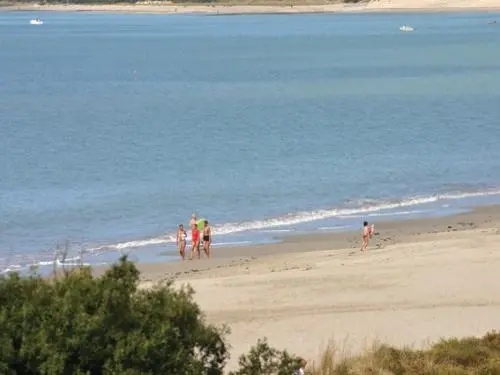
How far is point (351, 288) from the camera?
17547 millimetres

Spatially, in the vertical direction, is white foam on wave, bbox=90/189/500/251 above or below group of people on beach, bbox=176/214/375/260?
above

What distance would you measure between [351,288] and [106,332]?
33.9 feet

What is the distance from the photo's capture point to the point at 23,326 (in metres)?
7.45

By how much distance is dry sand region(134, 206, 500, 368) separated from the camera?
1469cm

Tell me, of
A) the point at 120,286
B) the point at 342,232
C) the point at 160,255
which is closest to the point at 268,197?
the point at 342,232

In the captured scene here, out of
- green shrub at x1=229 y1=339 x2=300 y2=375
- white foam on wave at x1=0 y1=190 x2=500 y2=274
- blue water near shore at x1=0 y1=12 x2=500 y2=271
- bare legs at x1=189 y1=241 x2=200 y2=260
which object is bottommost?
green shrub at x1=229 y1=339 x2=300 y2=375

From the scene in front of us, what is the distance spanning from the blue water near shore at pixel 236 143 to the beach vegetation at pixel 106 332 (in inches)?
560

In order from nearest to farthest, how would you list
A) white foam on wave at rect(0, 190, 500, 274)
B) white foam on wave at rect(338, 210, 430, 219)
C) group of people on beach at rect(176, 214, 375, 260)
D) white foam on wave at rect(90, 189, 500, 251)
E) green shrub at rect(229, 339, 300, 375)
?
1. green shrub at rect(229, 339, 300, 375)
2. group of people on beach at rect(176, 214, 375, 260)
3. white foam on wave at rect(0, 190, 500, 274)
4. white foam on wave at rect(90, 189, 500, 251)
5. white foam on wave at rect(338, 210, 430, 219)

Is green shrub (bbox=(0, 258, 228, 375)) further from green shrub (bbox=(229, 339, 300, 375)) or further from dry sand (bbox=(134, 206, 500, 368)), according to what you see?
dry sand (bbox=(134, 206, 500, 368))

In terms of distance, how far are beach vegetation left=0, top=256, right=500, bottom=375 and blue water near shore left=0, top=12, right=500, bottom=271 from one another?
14.2 metres

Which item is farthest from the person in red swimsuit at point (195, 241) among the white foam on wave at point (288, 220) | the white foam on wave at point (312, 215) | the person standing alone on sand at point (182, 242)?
the white foam on wave at point (312, 215)

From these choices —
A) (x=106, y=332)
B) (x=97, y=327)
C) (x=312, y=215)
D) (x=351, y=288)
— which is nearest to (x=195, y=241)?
(x=351, y=288)

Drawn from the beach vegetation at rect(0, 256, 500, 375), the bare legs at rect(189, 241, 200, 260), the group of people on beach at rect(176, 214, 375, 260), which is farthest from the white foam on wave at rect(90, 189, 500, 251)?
the beach vegetation at rect(0, 256, 500, 375)

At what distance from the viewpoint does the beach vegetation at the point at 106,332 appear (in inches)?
290
